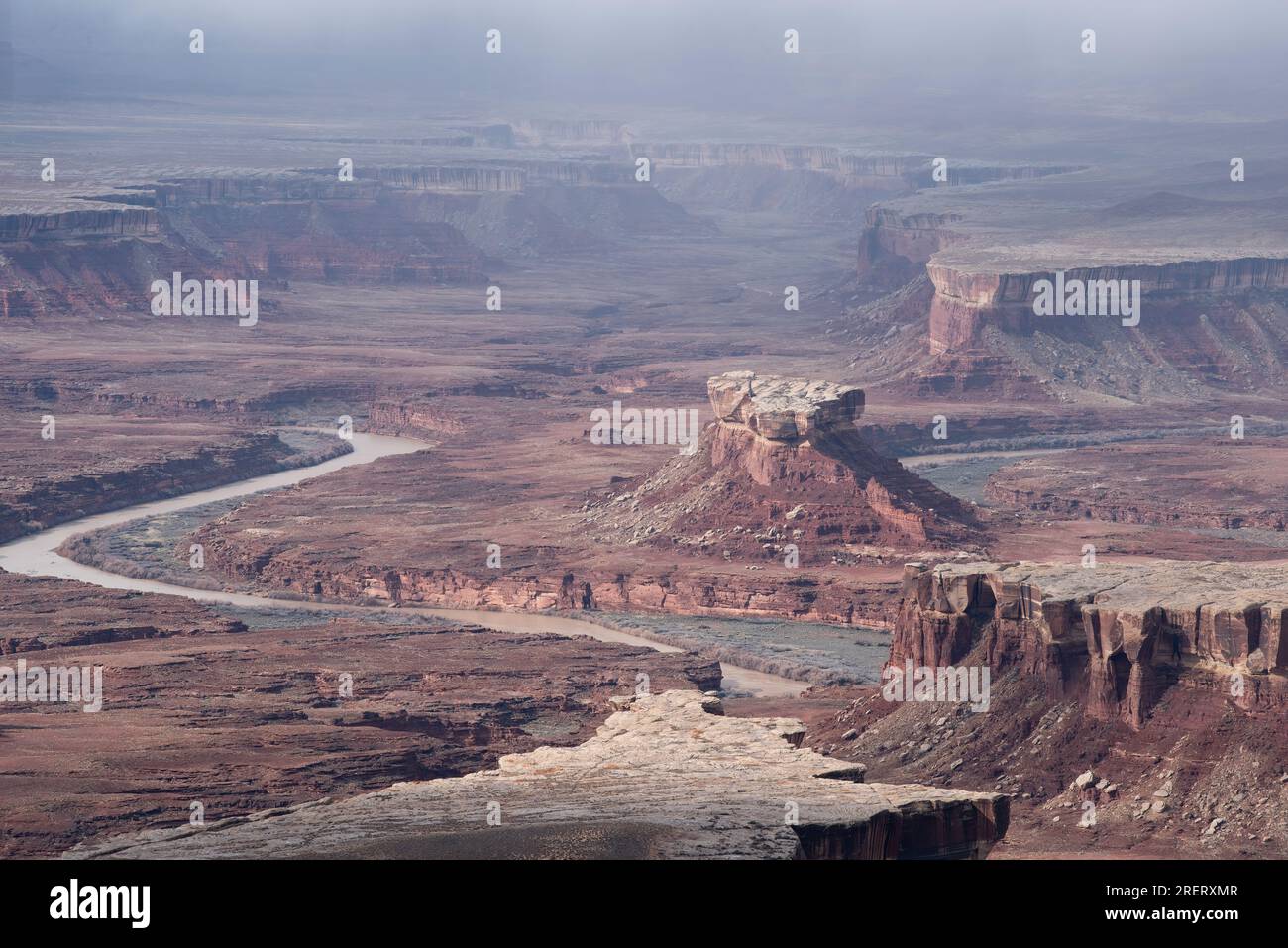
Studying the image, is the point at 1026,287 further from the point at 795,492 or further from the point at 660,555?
the point at 660,555

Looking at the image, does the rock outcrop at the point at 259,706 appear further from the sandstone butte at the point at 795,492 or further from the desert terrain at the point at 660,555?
the sandstone butte at the point at 795,492

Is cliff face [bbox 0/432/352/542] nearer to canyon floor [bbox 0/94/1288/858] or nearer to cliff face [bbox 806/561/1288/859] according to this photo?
canyon floor [bbox 0/94/1288/858]

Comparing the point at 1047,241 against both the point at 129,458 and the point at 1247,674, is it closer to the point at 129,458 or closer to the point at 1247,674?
the point at 129,458

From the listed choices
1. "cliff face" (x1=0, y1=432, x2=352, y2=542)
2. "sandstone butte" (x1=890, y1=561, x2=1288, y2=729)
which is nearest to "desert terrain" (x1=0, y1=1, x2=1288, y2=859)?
"sandstone butte" (x1=890, y1=561, x2=1288, y2=729)

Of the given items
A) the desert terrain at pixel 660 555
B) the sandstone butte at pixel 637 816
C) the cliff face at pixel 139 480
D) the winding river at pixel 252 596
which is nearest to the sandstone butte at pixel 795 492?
the desert terrain at pixel 660 555

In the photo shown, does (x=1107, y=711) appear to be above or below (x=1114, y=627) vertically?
below

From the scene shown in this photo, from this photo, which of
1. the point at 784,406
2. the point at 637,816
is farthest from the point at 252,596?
the point at 637,816
